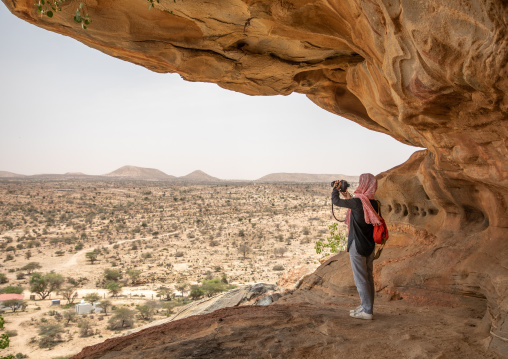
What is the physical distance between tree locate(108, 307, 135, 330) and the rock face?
13.3 metres

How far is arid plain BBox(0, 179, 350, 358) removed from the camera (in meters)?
18.2

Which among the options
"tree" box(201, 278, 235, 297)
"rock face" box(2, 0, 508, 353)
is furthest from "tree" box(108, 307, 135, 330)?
"rock face" box(2, 0, 508, 353)

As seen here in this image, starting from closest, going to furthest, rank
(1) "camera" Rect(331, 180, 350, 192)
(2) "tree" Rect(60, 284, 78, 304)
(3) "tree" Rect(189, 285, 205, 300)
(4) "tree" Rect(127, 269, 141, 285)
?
1. (1) "camera" Rect(331, 180, 350, 192)
2. (3) "tree" Rect(189, 285, 205, 300)
3. (2) "tree" Rect(60, 284, 78, 304)
4. (4) "tree" Rect(127, 269, 141, 285)

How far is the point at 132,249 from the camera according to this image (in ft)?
99.6

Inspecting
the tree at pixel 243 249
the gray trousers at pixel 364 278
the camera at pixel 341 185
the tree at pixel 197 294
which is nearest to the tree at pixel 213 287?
the tree at pixel 197 294

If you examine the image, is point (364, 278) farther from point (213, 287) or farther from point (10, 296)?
point (10, 296)

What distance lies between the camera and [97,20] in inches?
239

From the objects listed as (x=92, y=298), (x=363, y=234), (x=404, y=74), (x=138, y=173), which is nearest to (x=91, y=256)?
(x=92, y=298)

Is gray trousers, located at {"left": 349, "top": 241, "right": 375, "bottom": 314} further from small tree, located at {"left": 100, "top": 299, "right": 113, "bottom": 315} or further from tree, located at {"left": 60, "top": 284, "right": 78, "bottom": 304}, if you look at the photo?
tree, located at {"left": 60, "top": 284, "right": 78, "bottom": 304}

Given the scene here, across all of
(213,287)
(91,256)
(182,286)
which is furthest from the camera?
(91,256)

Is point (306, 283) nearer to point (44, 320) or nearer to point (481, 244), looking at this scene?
point (481, 244)

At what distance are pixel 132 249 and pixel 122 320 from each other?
1312 centimetres

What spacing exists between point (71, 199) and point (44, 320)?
3917cm

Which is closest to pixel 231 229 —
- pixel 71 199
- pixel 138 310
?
pixel 138 310
